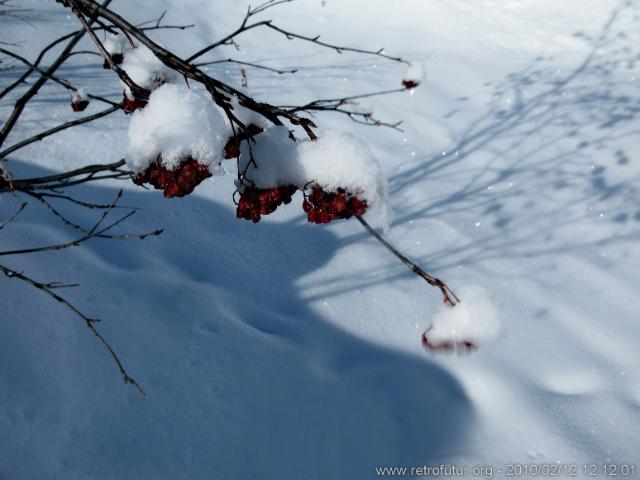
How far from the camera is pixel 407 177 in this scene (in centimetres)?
474

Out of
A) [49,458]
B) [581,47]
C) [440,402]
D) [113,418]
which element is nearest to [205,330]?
[113,418]

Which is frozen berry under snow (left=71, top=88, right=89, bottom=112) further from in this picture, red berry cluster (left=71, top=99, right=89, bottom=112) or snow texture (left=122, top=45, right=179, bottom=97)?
snow texture (left=122, top=45, right=179, bottom=97)

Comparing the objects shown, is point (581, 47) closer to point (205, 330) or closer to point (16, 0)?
point (205, 330)

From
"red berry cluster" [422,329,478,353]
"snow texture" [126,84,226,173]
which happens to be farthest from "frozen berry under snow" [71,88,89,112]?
"red berry cluster" [422,329,478,353]

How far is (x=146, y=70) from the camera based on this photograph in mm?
1256

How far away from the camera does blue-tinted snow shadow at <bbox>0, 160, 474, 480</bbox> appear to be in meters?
2.31

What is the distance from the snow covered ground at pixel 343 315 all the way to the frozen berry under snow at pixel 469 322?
1672 mm

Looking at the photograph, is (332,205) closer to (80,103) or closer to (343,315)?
(80,103)

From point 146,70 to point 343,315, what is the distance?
7.67 feet

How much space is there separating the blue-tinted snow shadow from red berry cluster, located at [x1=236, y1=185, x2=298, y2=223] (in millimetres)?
1675

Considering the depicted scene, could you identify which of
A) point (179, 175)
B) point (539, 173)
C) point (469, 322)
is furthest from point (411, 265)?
point (539, 173)

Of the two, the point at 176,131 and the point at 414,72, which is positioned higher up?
the point at 176,131

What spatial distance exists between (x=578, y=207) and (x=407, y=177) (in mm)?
1530

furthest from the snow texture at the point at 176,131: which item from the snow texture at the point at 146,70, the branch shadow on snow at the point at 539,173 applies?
the branch shadow on snow at the point at 539,173
